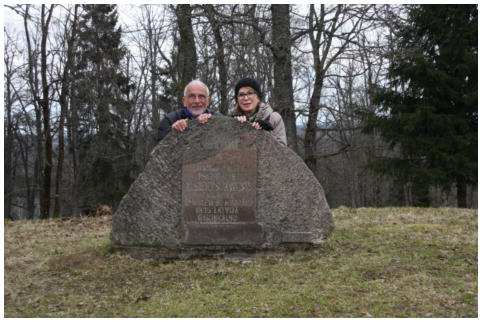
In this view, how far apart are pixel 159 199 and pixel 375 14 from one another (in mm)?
7217

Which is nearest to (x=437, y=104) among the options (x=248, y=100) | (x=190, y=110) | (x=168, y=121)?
(x=248, y=100)

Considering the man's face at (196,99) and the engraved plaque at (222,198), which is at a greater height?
the man's face at (196,99)

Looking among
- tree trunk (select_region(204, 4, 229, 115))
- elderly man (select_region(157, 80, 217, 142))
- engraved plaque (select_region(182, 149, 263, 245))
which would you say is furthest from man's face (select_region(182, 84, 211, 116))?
tree trunk (select_region(204, 4, 229, 115))

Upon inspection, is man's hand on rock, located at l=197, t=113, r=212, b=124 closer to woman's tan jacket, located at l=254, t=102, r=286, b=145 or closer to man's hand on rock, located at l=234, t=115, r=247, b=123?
man's hand on rock, located at l=234, t=115, r=247, b=123

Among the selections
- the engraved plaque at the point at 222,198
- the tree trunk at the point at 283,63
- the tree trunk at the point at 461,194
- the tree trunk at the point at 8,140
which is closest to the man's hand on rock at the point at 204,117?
the engraved plaque at the point at 222,198

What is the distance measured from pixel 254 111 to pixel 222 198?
1203 millimetres

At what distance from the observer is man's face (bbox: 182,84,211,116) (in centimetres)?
547

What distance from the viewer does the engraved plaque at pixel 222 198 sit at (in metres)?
5.33

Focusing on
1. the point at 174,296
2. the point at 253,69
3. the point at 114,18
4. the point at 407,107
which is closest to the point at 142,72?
the point at 114,18

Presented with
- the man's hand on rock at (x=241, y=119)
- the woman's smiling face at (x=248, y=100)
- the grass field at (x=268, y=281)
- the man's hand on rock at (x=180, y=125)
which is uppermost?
the woman's smiling face at (x=248, y=100)

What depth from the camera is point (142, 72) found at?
17188 mm

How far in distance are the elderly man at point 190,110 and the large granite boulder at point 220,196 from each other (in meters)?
0.18

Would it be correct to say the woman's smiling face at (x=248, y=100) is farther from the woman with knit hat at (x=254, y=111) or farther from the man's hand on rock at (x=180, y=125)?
the man's hand on rock at (x=180, y=125)

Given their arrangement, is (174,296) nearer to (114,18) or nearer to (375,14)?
(375,14)
